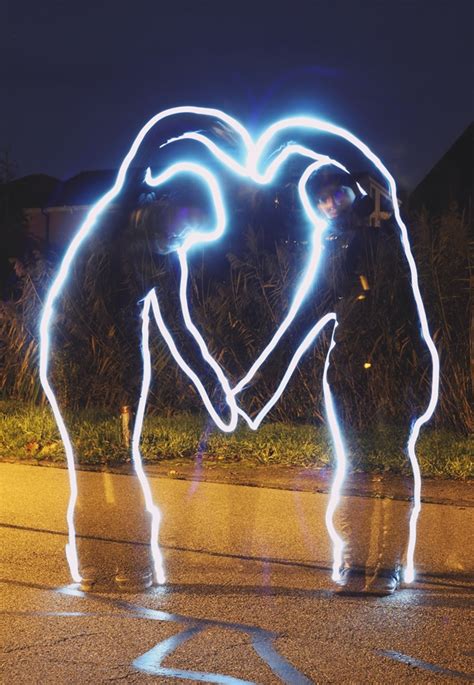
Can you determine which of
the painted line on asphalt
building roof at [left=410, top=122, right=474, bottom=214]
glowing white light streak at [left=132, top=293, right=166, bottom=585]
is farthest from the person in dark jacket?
building roof at [left=410, top=122, right=474, bottom=214]

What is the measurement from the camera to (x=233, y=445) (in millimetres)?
9883

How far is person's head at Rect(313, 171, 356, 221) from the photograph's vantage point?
6016 mm

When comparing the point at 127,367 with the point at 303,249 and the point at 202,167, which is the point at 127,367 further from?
the point at 202,167

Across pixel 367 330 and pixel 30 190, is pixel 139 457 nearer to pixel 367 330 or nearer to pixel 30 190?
pixel 367 330

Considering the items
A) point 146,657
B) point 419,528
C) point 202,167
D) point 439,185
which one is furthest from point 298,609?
point 439,185

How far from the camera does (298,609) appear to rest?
4945 millimetres

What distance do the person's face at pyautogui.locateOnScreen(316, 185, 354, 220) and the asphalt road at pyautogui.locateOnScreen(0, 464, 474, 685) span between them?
2.26 metres

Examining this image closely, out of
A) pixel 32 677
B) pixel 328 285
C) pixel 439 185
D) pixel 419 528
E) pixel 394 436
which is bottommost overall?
pixel 32 677

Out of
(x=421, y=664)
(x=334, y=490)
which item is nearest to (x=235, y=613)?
(x=421, y=664)

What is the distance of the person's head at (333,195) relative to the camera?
602cm

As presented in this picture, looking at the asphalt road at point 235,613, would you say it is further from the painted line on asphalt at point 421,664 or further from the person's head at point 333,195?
the person's head at point 333,195

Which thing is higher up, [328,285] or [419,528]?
[328,285]

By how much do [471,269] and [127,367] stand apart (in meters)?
4.98

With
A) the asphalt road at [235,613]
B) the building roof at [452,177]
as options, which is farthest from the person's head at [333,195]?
the building roof at [452,177]
